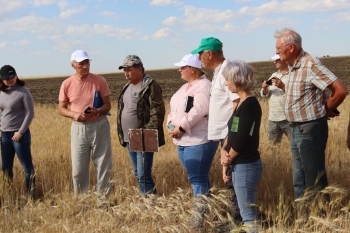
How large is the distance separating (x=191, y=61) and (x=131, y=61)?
832 millimetres

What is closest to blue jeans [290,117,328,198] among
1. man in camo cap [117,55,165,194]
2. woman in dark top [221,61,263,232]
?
woman in dark top [221,61,263,232]

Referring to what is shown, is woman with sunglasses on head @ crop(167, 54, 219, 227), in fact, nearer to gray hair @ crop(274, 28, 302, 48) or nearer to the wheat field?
the wheat field

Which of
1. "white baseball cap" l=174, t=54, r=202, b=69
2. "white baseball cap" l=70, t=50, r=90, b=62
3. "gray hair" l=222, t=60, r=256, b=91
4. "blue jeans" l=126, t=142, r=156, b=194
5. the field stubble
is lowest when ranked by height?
the field stubble

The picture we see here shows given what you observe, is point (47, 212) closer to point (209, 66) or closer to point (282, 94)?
point (209, 66)

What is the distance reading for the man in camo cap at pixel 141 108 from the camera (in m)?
4.76

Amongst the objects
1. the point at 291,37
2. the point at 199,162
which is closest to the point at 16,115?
the point at 199,162

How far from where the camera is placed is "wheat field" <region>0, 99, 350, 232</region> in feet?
12.5

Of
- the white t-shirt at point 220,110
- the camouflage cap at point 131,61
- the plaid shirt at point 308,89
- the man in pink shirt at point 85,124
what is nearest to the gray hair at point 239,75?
the white t-shirt at point 220,110

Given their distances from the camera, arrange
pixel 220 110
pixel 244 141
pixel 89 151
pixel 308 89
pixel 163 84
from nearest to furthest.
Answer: pixel 244 141 → pixel 308 89 → pixel 220 110 → pixel 89 151 → pixel 163 84

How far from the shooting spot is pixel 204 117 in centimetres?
427

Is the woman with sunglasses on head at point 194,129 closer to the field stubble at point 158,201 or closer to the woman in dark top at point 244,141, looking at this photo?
the field stubble at point 158,201

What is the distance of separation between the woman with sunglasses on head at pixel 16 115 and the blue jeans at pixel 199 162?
2.29 meters

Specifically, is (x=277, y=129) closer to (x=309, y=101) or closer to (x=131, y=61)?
(x=309, y=101)

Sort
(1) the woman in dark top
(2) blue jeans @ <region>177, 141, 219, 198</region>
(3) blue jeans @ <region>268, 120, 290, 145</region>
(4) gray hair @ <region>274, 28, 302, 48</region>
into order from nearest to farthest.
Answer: (1) the woman in dark top → (4) gray hair @ <region>274, 28, 302, 48</region> → (2) blue jeans @ <region>177, 141, 219, 198</region> → (3) blue jeans @ <region>268, 120, 290, 145</region>
